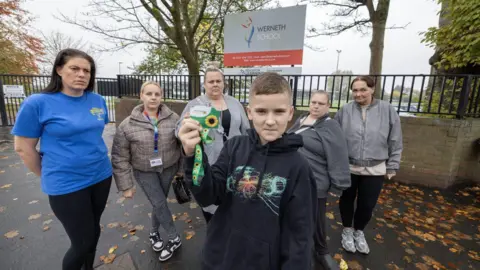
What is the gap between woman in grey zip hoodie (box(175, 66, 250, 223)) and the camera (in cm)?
238

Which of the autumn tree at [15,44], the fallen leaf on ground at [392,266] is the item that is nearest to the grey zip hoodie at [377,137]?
the fallen leaf on ground at [392,266]

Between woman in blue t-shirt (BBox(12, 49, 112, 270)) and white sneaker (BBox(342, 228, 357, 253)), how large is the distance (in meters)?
2.87

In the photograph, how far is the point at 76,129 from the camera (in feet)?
5.96

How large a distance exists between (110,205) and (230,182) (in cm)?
359

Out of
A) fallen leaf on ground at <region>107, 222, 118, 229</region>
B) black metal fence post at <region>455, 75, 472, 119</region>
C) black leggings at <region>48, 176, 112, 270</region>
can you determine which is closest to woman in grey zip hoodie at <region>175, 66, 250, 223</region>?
black leggings at <region>48, 176, 112, 270</region>

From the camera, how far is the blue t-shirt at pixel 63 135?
170 centimetres

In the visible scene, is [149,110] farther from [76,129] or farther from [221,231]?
[221,231]

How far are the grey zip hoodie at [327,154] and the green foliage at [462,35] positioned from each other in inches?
188

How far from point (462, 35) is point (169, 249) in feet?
24.3

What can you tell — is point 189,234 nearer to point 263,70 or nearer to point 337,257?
point 337,257

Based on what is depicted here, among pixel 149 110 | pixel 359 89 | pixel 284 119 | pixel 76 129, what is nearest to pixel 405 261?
pixel 359 89

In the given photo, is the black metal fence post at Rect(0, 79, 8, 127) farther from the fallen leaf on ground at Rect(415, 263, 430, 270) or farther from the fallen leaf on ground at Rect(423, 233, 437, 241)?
the fallen leaf on ground at Rect(423, 233, 437, 241)

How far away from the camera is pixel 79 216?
1.86 meters

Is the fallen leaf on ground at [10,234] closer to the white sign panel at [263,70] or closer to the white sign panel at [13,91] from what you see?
the white sign panel at [263,70]
